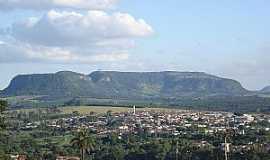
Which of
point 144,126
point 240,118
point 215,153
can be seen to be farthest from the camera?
point 240,118

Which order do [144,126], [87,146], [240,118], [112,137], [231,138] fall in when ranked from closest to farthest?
[87,146] → [231,138] → [112,137] → [144,126] → [240,118]

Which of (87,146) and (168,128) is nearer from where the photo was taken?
(87,146)

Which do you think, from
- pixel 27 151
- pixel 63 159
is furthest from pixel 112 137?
pixel 63 159

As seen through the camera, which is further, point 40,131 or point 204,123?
point 204,123

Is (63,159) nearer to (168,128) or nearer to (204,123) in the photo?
(168,128)

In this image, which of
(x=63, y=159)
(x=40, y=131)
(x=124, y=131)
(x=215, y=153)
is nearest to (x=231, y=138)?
(x=215, y=153)

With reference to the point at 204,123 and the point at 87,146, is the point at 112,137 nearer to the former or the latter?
the point at 204,123

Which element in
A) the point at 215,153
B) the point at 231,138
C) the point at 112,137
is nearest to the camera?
the point at 215,153

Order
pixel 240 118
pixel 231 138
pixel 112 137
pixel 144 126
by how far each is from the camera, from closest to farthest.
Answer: pixel 231 138 → pixel 112 137 → pixel 144 126 → pixel 240 118
